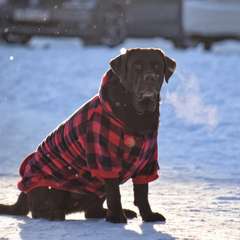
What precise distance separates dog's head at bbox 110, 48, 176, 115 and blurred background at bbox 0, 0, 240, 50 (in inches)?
493

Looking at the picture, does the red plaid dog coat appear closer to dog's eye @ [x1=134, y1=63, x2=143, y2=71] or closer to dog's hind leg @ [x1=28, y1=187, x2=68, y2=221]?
dog's hind leg @ [x1=28, y1=187, x2=68, y2=221]

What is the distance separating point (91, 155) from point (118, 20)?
13211 mm

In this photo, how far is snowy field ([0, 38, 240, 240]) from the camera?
4877mm

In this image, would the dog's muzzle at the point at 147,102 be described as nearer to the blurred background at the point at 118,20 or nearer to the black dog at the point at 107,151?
the black dog at the point at 107,151

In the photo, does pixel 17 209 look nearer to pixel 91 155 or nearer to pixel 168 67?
pixel 91 155

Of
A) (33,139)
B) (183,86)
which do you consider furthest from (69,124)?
(183,86)

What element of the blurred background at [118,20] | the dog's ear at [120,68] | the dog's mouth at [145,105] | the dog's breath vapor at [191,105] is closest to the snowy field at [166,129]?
the dog's breath vapor at [191,105]

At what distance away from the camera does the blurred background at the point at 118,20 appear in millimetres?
17656

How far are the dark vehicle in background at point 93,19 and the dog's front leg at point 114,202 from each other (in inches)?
498

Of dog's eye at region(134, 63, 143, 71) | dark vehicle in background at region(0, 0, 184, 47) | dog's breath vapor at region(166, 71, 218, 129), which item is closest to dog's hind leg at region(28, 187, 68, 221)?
dog's eye at region(134, 63, 143, 71)

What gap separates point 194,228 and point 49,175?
98 cm

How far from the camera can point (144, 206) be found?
5102 mm

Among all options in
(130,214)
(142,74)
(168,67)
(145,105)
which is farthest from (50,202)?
(168,67)

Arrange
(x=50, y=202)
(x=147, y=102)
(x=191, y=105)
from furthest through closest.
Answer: (x=191, y=105) → (x=50, y=202) → (x=147, y=102)
